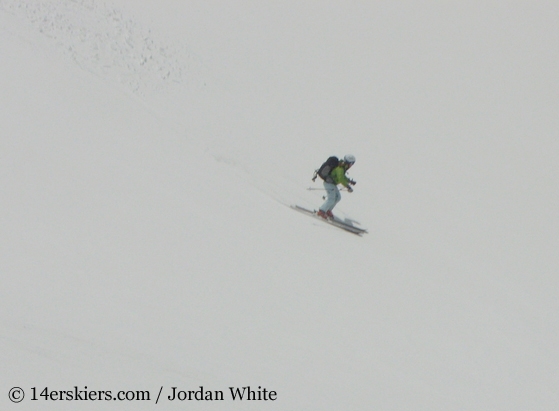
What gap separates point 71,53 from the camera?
1628cm

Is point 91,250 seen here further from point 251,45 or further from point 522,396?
point 251,45

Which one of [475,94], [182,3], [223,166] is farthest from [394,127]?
[182,3]

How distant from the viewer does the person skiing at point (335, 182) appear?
11445 mm

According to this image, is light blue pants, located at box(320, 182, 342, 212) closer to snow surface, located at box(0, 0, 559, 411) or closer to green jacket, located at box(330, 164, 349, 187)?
green jacket, located at box(330, 164, 349, 187)

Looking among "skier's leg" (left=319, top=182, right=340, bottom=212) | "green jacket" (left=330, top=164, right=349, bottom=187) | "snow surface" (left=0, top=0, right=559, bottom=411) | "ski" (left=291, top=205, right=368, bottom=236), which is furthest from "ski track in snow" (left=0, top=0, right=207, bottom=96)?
"green jacket" (left=330, top=164, right=349, bottom=187)

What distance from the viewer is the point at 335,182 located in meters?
11.8

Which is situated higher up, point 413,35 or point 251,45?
point 413,35

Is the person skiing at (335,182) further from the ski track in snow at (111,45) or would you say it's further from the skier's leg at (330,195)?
the ski track in snow at (111,45)

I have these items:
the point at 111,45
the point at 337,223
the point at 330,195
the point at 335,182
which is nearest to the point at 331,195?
the point at 330,195

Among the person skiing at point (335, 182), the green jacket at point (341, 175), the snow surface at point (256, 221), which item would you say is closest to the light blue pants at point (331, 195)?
the person skiing at point (335, 182)

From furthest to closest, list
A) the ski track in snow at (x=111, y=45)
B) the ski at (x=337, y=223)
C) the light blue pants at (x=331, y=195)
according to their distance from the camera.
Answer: the ski track in snow at (x=111, y=45)
the ski at (x=337, y=223)
the light blue pants at (x=331, y=195)

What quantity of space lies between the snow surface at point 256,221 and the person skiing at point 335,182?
2.25ft

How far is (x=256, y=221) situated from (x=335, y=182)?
2.37 metres

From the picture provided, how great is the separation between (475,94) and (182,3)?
648 inches
